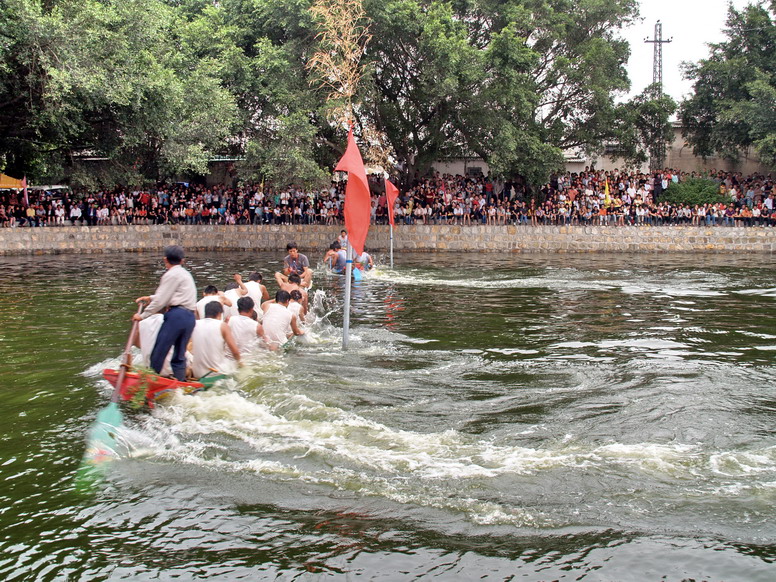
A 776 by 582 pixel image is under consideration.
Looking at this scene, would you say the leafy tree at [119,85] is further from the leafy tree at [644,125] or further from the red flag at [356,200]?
the leafy tree at [644,125]

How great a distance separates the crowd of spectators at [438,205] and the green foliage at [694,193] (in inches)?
10.1

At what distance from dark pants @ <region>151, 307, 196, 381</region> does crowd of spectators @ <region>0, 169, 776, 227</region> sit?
25217 millimetres

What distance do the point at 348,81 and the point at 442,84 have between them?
3.73 meters

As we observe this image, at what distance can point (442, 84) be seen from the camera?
3106 centimetres

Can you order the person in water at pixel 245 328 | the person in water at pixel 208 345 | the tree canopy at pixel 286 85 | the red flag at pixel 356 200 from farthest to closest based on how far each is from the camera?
the tree canopy at pixel 286 85, the red flag at pixel 356 200, the person in water at pixel 245 328, the person in water at pixel 208 345

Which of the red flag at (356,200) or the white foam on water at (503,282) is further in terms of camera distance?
the white foam on water at (503,282)

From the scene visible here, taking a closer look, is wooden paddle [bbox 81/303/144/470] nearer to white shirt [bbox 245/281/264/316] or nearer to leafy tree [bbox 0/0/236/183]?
white shirt [bbox 245/281/264/316]

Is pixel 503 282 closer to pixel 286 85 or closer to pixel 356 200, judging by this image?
pixel 356 200

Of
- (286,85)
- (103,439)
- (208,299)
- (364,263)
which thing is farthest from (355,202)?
(286,85)

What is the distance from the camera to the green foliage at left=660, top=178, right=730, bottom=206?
35.2 meters

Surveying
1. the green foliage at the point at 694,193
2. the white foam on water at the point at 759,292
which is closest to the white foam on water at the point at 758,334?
the white foam on water at the point at 759,292

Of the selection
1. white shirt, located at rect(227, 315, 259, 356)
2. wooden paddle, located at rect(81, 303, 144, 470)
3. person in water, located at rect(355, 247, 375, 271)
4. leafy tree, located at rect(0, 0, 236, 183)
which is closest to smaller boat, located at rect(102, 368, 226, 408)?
wooden paddle, located at rect(81, 303, 144, 470)

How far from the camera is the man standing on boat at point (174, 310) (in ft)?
28.1

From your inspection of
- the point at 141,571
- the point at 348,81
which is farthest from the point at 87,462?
the point at 348,81
